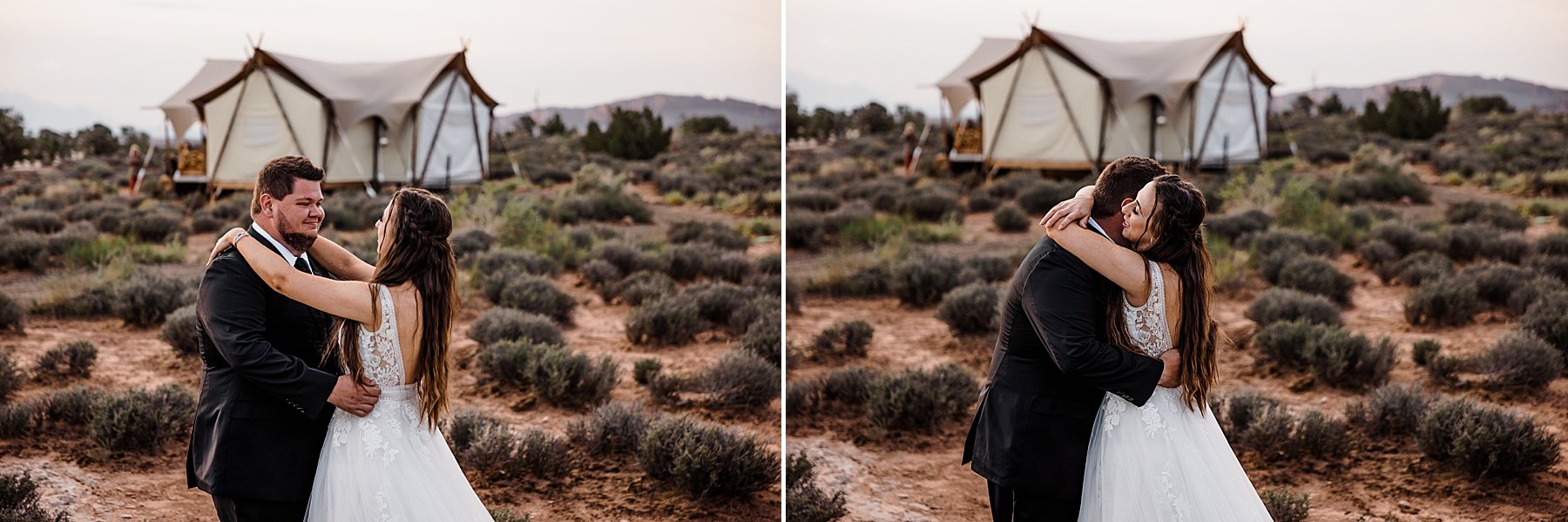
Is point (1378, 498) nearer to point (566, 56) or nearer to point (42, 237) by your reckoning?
point (42, 237)

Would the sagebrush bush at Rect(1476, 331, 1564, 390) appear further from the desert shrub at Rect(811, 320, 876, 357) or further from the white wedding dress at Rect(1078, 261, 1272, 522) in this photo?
the white wedding dress at Rect(1078, 261, 1272, 522)

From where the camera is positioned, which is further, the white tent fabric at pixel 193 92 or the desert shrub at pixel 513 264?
the white tent fabric at pixel 193 92

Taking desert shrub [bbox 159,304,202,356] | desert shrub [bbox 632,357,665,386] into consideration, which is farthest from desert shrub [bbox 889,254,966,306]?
desert shrub [bbox 159,304,202,356]

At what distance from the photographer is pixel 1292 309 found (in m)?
7.50

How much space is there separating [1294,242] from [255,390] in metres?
9.99

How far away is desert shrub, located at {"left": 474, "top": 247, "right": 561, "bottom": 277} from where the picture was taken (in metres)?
9.62

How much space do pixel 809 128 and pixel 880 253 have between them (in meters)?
12.0

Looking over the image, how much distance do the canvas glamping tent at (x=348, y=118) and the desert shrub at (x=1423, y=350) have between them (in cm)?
1128

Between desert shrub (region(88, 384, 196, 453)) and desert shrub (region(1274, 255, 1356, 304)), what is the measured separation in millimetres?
8084

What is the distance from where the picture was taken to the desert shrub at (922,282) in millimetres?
8992

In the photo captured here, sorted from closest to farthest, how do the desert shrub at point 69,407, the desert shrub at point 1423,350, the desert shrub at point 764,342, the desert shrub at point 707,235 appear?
the desert shrub at point 69,407, the desert shrub at point 1423,350, the desert shrub at point 764,342, the desert shrub at point 707,235

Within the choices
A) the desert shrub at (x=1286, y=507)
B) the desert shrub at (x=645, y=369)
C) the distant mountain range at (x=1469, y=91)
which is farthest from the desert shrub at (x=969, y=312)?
the distant mountain range at (x=1469, y=91)

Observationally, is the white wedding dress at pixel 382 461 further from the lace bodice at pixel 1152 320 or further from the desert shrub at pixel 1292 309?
the desert shrub at pixel 1292 309

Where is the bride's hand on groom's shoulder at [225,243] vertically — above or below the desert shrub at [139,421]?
above
